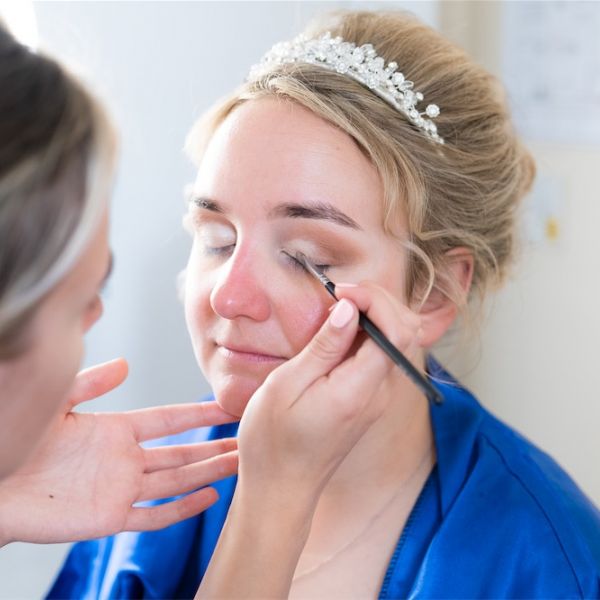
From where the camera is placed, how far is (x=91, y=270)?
0.68 metres

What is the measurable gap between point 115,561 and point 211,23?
0.97m

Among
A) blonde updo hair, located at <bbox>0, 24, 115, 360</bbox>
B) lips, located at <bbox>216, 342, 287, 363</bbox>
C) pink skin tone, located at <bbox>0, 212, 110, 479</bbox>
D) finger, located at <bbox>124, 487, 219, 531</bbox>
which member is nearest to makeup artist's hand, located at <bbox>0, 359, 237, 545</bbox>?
finger, located at <bbox>124, 487, 219, 531</bbox>

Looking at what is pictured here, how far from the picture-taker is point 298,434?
866 mm

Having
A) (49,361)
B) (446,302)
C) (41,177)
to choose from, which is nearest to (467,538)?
(446,302)

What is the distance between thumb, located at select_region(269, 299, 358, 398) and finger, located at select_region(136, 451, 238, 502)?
28 cm

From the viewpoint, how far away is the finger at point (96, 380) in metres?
1.10

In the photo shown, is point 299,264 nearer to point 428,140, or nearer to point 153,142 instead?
point 428,140

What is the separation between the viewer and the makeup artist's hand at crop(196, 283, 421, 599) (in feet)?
2.84

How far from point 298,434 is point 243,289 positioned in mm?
224

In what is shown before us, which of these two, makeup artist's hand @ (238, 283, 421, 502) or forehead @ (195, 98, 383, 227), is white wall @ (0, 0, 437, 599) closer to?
forehead @ (195, 98, 383, 227)

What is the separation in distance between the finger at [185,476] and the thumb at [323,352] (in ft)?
0.92

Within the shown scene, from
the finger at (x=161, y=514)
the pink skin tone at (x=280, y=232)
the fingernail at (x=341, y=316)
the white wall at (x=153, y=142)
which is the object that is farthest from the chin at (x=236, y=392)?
the white wall at (x=153, y=142)

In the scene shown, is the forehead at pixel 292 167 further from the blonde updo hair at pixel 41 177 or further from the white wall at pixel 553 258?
the white wall at pixel 553 258

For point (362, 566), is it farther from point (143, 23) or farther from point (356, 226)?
point (143, 23)
